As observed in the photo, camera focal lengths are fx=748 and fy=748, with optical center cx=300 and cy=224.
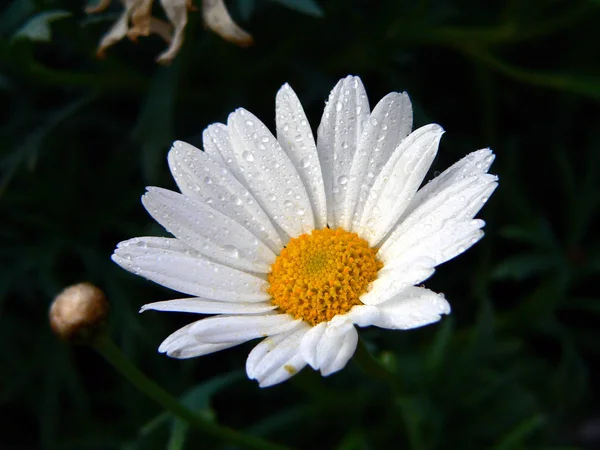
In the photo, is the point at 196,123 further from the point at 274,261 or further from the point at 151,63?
the point at 274,261

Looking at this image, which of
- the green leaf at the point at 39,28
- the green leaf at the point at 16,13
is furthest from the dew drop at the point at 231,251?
the green leaf at the point at 16,13

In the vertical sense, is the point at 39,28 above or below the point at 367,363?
above

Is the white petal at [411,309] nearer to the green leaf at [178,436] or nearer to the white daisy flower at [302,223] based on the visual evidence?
the white daisy flower at [302,223]

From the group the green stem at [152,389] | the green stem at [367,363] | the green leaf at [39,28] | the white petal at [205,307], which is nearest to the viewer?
the white petal at [205,307]

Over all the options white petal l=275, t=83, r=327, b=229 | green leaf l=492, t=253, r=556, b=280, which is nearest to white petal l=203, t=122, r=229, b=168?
white petal l=275, t=83, r=327, b=229

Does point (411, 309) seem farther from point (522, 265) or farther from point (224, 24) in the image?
point (522, 265)

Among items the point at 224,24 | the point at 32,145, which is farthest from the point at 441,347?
the point at 32,145

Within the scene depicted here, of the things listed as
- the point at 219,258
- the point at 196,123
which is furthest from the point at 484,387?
the point at 196,123
